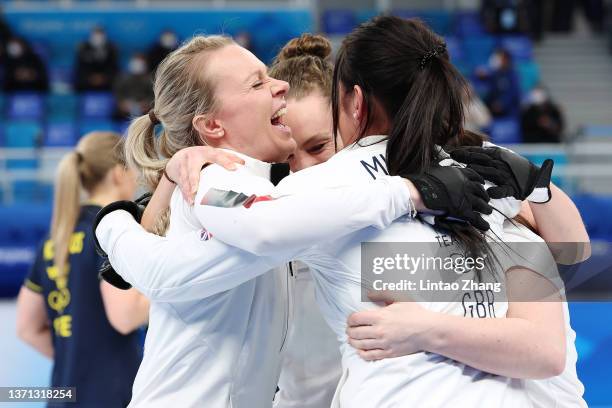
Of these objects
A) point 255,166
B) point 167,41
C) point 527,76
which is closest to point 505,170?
point 255,166

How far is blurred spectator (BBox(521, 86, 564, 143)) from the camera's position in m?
10.3

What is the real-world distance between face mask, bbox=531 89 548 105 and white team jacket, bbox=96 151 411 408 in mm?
9057

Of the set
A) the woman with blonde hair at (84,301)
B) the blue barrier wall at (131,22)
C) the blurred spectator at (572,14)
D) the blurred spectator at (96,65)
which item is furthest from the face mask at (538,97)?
the woman with blonde hair at (84,301)

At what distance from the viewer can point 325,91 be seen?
2594mm

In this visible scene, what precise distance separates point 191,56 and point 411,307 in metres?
0.97

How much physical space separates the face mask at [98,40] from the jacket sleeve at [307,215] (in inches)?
406

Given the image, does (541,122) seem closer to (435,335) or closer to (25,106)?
(25,106)

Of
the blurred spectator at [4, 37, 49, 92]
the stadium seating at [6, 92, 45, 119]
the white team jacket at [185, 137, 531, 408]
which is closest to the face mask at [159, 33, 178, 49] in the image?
the blurred spectator at [4, 37, 49, 92]

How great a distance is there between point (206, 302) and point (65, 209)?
1.53 m

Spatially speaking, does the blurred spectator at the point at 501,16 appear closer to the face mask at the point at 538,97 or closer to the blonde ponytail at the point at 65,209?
the face mask at the point at 538,97

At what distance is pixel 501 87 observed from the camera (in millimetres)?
11180

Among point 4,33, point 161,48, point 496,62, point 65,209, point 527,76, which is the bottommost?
point 527,76

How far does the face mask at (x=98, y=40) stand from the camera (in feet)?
37.7

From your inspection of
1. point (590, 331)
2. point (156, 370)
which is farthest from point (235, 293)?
point (590, 331)
